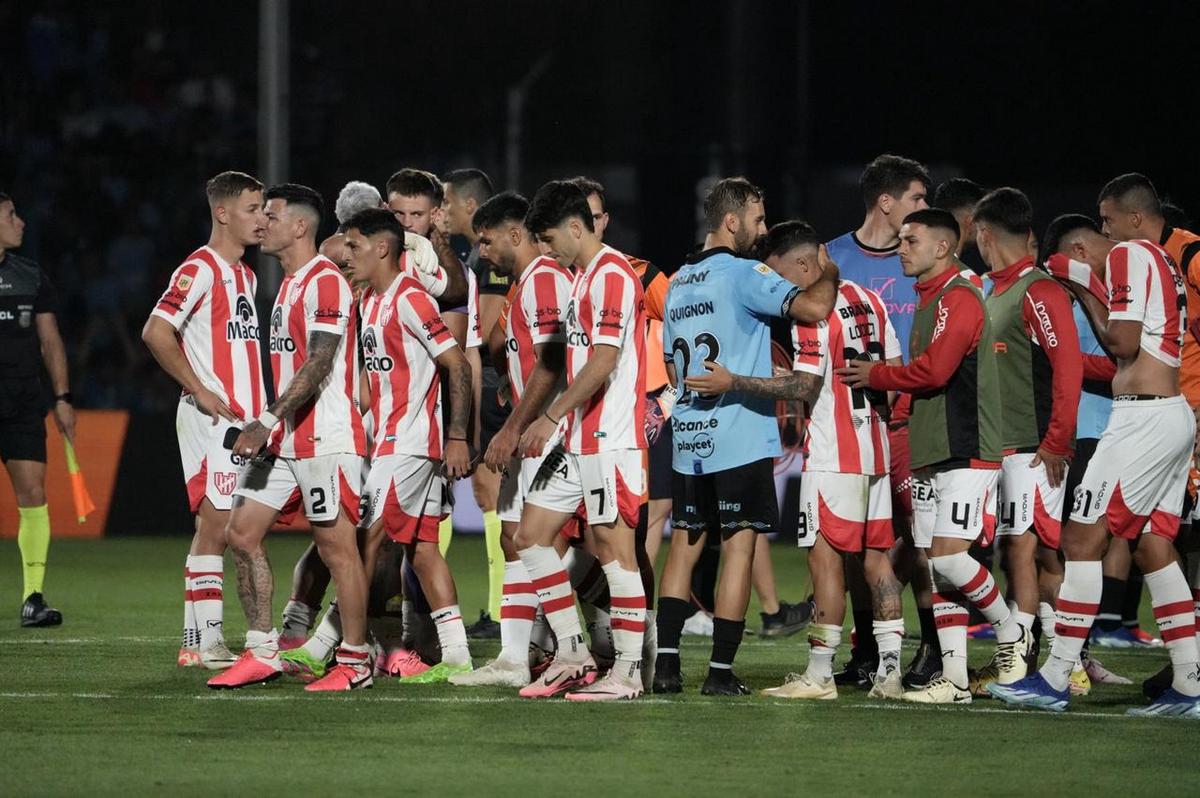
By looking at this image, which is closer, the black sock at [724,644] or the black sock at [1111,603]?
the black sock at [724,644]

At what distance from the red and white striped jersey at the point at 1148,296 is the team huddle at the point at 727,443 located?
0.03 feet

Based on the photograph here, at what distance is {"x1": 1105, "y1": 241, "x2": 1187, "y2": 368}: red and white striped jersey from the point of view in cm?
715

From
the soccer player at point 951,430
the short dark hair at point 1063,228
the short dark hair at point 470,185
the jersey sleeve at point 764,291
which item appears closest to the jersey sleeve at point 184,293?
the short dark hair at point 470,185

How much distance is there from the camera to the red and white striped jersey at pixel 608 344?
7148mm

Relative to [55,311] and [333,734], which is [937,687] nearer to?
[333,734]

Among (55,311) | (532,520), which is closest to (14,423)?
(55,311)

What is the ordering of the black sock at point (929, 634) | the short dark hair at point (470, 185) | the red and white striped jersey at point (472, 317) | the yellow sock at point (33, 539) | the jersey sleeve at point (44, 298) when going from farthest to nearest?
the jersey sleeve at point (44, 298) < the yellow sock at point (33, 539) < the short dark hair at point (470, 185) < the red and white striped jersey at point (472, 317) < the black sock at point (929, 634)

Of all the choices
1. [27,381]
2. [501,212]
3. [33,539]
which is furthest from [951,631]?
[27,381]

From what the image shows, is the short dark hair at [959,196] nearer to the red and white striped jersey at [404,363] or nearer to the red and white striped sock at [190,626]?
the red and white striped jersey at [404,363]

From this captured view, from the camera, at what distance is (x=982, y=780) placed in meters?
5.64

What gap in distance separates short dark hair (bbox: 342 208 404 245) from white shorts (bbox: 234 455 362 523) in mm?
987

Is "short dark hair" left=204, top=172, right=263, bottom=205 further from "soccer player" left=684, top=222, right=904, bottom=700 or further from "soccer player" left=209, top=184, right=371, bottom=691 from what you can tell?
"soccer player" left=684, top=222, right=904, bottom=700

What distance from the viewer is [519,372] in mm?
8039

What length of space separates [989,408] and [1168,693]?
1.33m
